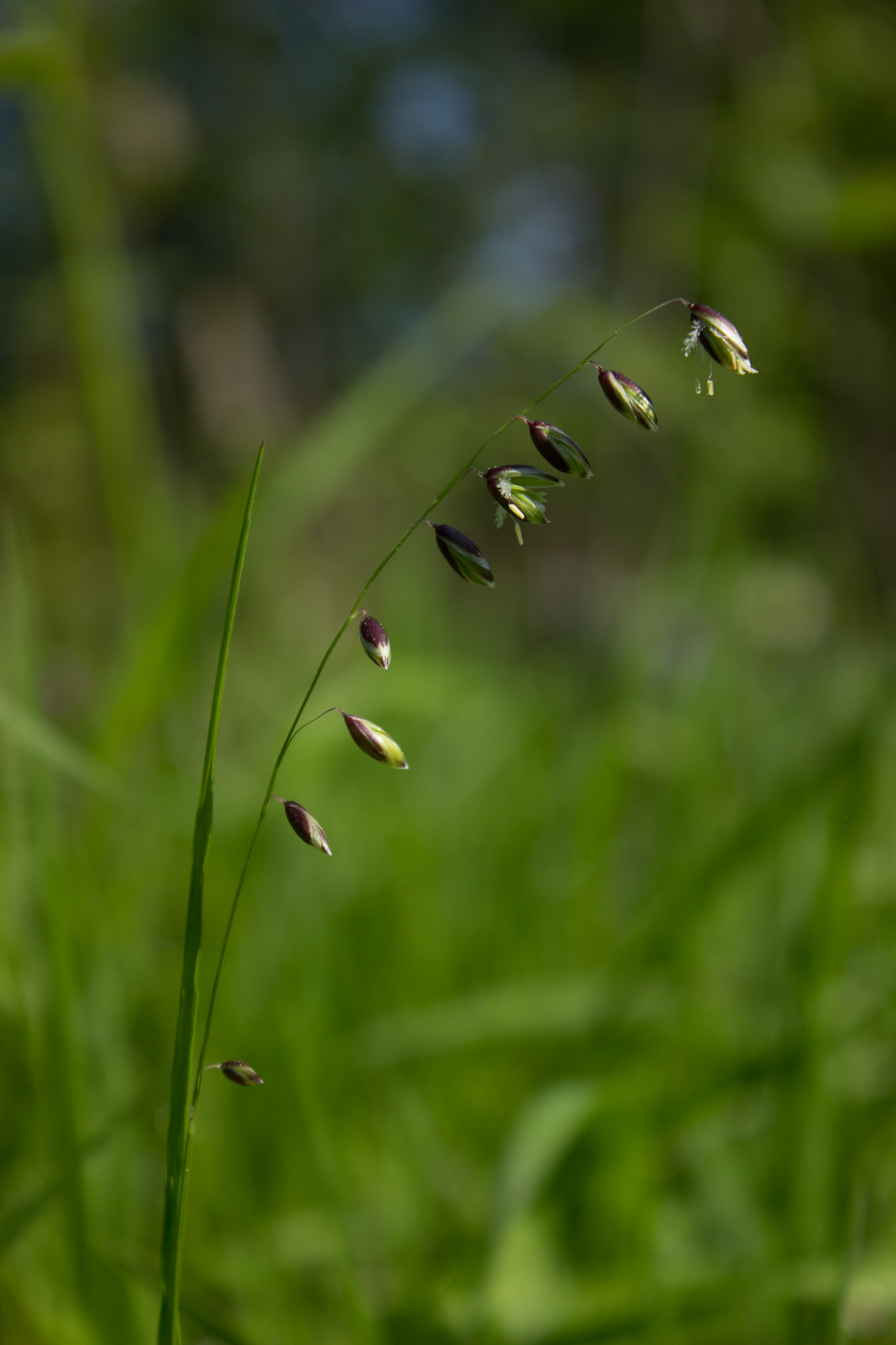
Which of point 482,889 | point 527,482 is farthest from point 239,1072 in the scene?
point 482,889

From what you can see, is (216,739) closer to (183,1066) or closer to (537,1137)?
(183,1066)

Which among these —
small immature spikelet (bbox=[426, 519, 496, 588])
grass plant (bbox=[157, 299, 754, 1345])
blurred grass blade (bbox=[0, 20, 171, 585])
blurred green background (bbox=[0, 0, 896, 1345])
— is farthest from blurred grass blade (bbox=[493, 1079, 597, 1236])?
blurred grass blade (bbox=[0, 20, 171, 585])

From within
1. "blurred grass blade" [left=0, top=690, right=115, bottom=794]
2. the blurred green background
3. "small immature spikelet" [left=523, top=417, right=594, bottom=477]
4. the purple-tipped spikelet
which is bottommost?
the blurred green background

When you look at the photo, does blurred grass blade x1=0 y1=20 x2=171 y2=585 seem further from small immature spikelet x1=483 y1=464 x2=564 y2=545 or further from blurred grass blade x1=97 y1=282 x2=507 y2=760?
small immature spikelet x1=483 y1=464 x2=564 y2=545

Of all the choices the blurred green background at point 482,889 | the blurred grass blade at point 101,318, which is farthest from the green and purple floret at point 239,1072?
the blurred grass blade at point 101,318

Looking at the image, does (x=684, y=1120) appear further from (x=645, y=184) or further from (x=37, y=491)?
(x=645, y=184)

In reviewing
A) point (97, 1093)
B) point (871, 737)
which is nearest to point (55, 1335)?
point (97, 1093)
